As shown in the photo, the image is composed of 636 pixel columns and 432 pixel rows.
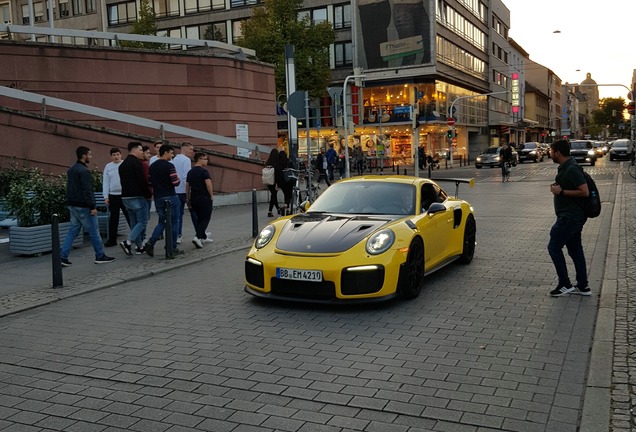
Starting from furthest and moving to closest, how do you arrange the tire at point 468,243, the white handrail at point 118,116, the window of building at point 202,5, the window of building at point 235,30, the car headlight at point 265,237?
the window of building at point 202,5 → the window of building at point 235,30 → the white handrail at point 118,116 → the tire at point 468,243 → the car headlight at point 265,237

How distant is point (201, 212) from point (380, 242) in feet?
17.1

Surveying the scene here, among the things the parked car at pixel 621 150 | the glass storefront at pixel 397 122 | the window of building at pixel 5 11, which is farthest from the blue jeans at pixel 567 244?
the window of building at pixel 5 11

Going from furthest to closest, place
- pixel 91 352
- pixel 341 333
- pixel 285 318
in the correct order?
1. pixel 285 318
2. pixel 341 333
3. pixel 91 352

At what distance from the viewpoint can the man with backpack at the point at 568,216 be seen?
23.1ft

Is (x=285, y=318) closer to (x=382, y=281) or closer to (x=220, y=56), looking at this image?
(x=382, y=281)

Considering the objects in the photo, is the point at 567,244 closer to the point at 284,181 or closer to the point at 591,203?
the point at 591,203

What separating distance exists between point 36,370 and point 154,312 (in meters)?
1.87

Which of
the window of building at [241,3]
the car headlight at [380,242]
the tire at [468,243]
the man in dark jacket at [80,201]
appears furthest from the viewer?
the window of building at [241,3]

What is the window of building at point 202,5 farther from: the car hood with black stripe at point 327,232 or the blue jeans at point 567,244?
the blue jeans at point 567,244

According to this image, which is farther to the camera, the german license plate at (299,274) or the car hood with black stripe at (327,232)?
the car hood with black stripe at (327,232)

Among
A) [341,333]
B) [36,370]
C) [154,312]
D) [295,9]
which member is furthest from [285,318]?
[295,9]

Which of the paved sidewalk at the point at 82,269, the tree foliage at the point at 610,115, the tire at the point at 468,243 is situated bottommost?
the paved sidewalk at the point at 82,269

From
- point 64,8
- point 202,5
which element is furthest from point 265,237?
point 64,8

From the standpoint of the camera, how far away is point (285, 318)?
6613 mm
